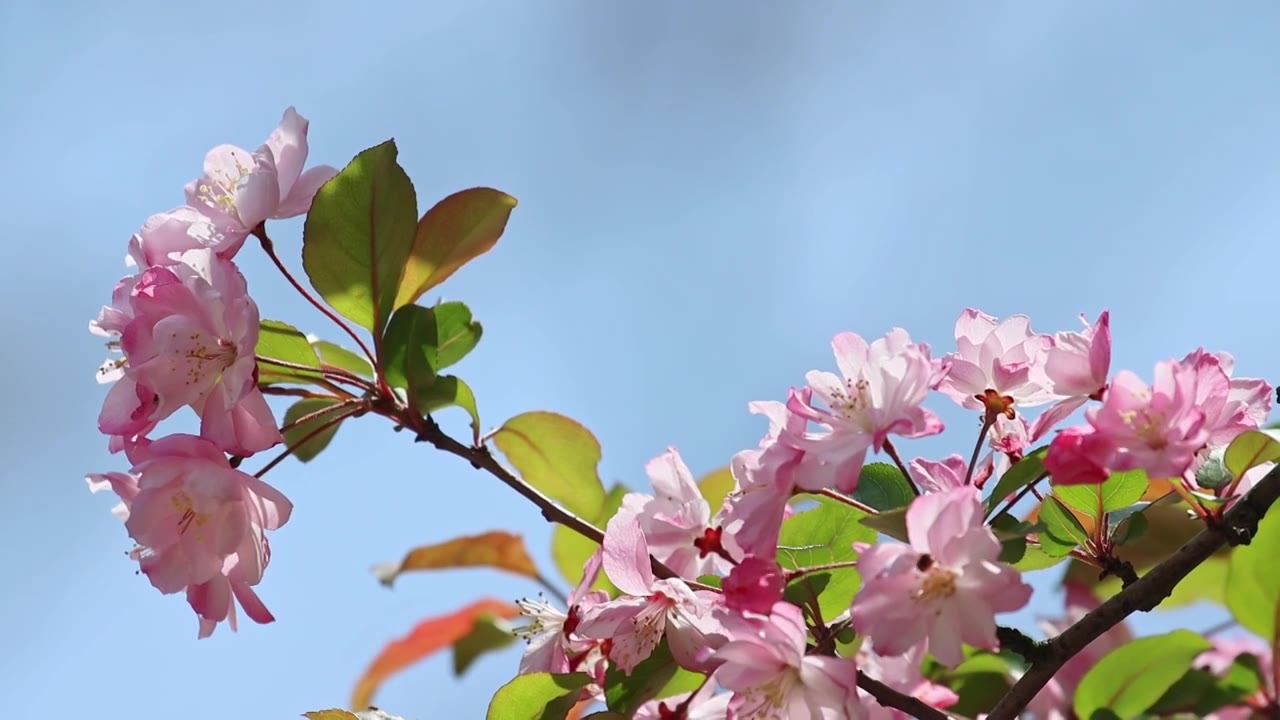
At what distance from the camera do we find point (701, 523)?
956 millimetres

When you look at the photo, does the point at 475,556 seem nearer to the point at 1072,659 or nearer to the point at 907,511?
the point at 1072,659

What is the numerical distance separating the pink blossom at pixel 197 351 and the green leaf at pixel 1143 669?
982 mm

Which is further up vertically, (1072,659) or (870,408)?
(870,408)

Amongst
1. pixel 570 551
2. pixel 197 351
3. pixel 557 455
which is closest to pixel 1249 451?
pixel 557 455

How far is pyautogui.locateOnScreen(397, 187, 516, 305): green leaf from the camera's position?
43.2 inches

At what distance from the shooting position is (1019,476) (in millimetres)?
797

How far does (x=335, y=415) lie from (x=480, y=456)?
0.14 m

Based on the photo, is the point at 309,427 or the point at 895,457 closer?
the point at 895,457

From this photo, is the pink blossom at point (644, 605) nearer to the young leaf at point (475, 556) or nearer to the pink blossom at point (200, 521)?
the pink blossom at point (200, 521)

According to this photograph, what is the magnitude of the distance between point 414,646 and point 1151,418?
1.73 metres

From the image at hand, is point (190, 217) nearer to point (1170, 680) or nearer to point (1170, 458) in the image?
point (1170, 458)

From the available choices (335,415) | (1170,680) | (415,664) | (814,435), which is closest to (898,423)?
(814,435)

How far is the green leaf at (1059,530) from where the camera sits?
0.88 meters

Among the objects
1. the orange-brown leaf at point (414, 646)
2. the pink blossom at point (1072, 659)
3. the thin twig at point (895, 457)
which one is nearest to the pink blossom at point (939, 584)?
the thin twig at point (895, 457)
